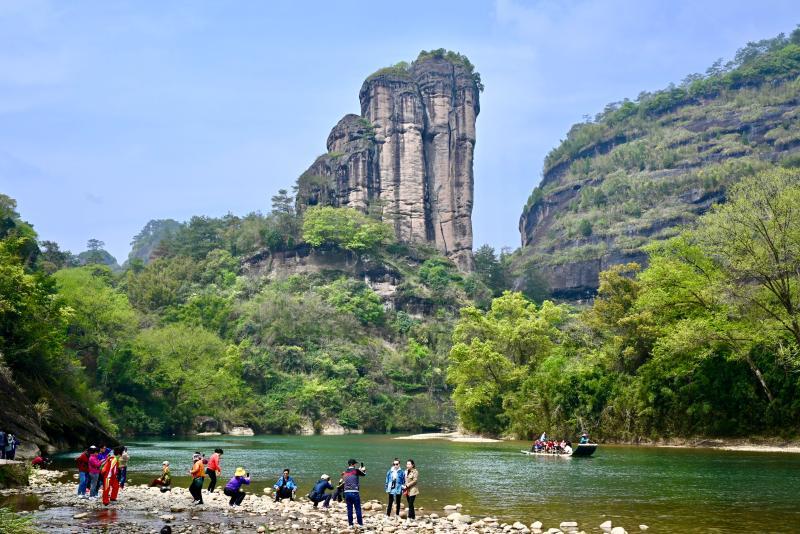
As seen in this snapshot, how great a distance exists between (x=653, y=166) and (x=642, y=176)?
13.3ft

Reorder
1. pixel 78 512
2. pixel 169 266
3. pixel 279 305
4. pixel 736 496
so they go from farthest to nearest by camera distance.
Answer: pixel 169 266 < pixel 279 305 < pixel 736 496 < pixel 78 512

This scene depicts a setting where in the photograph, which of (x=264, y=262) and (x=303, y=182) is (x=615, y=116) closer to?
(x=303, y=182)

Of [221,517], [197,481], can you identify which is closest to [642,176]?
[197,481]

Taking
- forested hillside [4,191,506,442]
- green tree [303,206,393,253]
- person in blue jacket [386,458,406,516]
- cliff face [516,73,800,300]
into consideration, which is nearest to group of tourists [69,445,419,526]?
person in blue jacket [386,458,406,516]

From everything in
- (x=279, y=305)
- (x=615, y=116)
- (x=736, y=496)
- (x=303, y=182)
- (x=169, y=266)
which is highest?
(x=615, y=116)

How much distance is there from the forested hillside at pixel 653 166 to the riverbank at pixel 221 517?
120m

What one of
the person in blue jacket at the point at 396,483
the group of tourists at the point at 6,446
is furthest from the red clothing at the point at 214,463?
the group of tourists at the point at 6,446

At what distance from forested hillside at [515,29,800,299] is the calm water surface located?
98842mm

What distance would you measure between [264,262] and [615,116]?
10728cm

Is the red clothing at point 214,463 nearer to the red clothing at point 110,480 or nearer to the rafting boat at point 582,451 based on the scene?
the red clothing at point 110,480

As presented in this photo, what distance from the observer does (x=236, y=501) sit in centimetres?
2189

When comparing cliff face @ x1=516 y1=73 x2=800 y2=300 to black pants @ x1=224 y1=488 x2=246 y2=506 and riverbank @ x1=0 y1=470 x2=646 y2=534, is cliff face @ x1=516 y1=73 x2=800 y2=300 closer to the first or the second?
riverbank @ x1=0 y1=470 x2=646 y2=534

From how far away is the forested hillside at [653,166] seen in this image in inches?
5610

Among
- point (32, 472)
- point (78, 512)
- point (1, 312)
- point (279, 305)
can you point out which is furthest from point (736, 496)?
point (279, 305)
